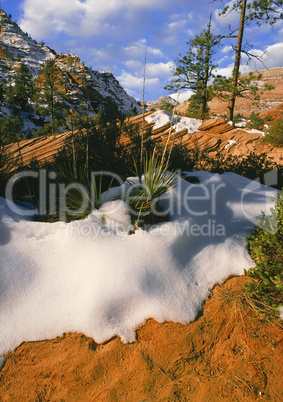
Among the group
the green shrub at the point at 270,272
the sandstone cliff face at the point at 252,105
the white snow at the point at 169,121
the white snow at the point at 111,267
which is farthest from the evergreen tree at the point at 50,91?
the green shrub at the point at 270,272

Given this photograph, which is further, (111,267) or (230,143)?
(230,143)

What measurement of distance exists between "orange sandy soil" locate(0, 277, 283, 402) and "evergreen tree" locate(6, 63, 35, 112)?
25.4 m

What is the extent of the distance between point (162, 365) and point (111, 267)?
2.88 feet

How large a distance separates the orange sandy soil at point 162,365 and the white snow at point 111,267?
0.11 metres

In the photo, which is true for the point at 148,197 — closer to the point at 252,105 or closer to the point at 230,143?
the point at 230,143

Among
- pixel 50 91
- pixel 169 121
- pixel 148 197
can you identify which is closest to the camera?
pixel 148 197

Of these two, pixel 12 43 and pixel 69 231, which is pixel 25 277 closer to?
pixel 69 231

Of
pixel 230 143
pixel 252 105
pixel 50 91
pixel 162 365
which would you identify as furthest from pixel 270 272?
pixel 252 105

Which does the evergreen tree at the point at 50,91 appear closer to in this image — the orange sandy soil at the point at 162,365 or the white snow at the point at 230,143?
the white snow at the point at 230,143

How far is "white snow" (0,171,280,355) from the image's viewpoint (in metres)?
1.88

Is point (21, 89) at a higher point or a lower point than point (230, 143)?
higher

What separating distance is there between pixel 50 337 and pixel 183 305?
115 cm

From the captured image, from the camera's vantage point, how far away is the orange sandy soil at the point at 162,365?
1.43 m

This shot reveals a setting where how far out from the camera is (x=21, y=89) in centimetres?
2342
